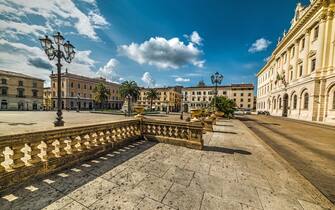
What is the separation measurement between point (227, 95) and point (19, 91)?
78555 mm

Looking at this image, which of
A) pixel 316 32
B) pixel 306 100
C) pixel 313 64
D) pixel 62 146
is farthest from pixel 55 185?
pixel 316 32

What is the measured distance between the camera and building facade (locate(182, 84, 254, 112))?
6256cm

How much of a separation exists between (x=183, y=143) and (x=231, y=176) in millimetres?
2508

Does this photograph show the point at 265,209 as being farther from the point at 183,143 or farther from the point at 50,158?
the point at 50,158

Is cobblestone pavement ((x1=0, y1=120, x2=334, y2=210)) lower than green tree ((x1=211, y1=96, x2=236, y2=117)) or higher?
lower

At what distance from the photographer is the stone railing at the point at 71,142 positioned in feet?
8.84

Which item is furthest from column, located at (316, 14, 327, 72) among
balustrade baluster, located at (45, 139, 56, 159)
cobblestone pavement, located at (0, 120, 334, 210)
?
balustrade baluster, located at (45, 139, 56, 159)

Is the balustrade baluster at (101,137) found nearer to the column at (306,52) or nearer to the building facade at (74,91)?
the column at (306,52)

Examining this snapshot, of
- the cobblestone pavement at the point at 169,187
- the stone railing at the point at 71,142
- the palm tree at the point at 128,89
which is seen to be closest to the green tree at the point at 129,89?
the palm tree at the point at 128,89

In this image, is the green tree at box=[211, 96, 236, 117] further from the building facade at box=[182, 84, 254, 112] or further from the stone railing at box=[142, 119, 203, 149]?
the building facade at box=[182, 84, 254, 112]

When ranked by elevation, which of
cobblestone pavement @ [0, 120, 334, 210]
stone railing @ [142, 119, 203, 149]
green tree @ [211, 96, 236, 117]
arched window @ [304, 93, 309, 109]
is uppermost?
arched window @ [304, 93, 309, 109]

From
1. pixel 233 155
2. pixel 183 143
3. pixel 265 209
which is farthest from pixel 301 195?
pixel 183 143

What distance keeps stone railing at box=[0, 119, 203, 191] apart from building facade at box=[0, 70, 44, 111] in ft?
188

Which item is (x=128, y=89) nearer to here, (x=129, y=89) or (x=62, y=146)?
(x=129, y=89)
